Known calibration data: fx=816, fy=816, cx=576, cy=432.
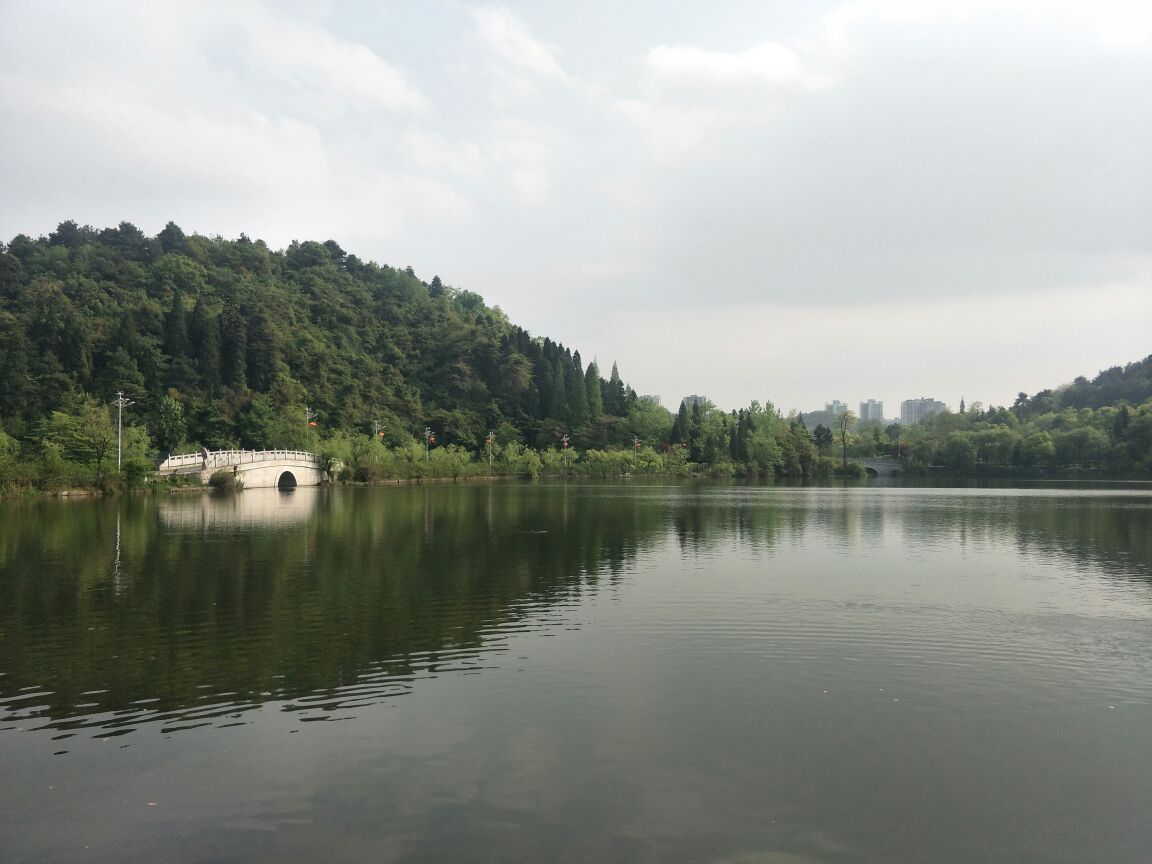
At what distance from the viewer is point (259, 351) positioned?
93.5 meters

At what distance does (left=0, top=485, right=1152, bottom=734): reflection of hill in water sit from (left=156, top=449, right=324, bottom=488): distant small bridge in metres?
14.6

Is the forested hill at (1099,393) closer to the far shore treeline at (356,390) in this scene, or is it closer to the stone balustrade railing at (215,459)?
the far shore treeline at (356,390)

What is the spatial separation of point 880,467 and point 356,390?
3178 inches

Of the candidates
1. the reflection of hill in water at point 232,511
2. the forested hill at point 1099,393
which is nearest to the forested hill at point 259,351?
the reflection of hill in water at point 232,511

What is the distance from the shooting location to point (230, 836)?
20.8ft

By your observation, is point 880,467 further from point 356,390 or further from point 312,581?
point 312,581

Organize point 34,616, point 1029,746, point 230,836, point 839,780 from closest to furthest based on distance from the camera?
1. point 230,836
2. point 839,780
3. point 1029,746
4. point 34,616

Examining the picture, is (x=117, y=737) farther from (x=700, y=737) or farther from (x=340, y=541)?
(x=340, y=541)

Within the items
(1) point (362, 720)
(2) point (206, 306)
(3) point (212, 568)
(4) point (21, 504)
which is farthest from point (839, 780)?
(2) point (206, 306)

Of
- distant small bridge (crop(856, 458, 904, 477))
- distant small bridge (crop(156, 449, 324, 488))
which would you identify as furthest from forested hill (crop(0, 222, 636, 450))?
distant small bridge (crop(856, 458, 904, 477))

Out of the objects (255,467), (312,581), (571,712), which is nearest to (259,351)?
(255,467)

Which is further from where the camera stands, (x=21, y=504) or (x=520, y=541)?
(x=21, y=504)

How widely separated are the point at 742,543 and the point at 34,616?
752 inches

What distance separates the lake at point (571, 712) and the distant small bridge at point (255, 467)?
36725 mm
